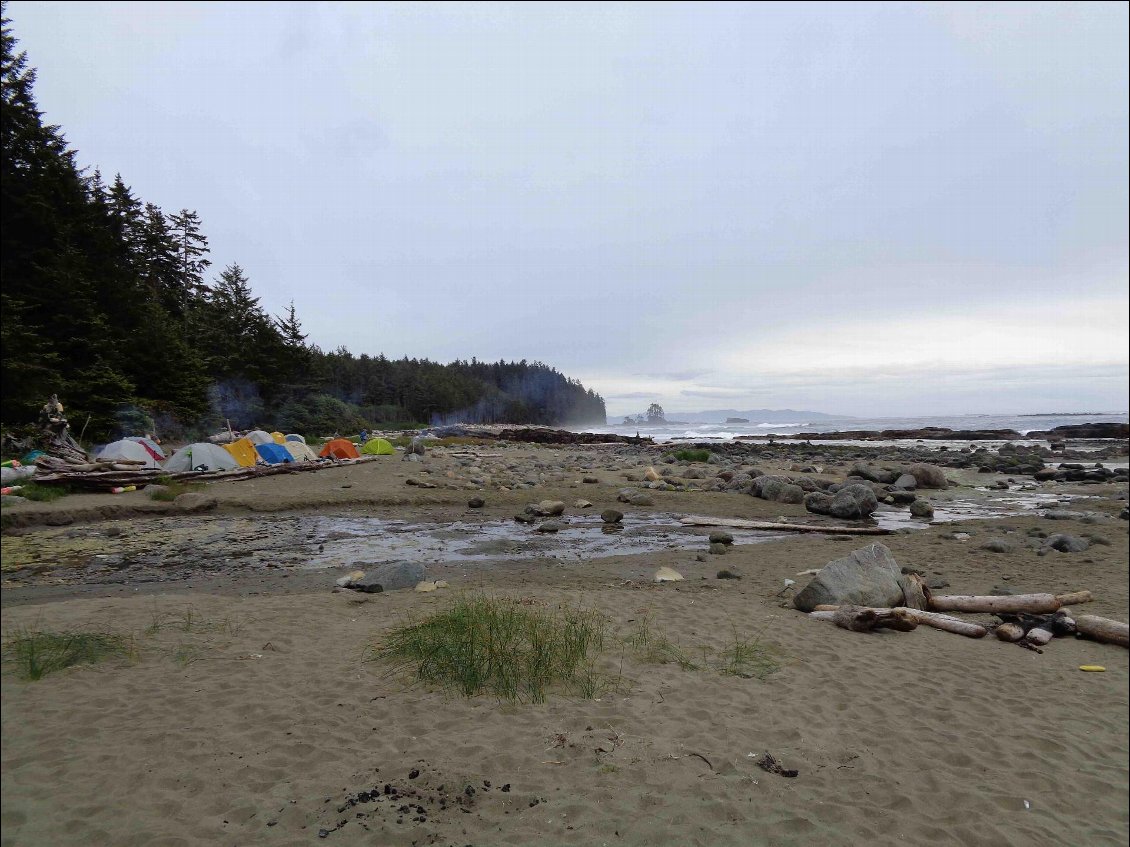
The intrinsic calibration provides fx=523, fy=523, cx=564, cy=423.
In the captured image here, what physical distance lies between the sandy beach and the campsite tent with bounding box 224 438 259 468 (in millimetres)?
8341

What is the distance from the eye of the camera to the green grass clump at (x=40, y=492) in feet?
5.93

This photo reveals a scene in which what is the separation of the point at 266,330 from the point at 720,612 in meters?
24.2

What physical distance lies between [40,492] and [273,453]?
1535 centimetres

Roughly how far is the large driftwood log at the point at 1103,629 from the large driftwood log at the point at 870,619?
87.1 inches

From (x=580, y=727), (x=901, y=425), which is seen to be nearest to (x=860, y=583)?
(x=580, y=727)

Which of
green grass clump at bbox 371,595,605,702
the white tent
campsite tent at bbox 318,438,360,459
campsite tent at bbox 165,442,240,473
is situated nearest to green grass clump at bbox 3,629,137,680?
green grass clump at bbox 371,595,605,702

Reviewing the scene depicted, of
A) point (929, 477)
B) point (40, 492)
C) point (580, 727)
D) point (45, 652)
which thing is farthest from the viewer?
point (929, 477)

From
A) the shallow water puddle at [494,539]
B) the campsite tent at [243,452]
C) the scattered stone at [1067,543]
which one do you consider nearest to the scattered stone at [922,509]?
the shallow water puddle at [494,539]

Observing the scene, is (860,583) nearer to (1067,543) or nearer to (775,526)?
(1067,543)

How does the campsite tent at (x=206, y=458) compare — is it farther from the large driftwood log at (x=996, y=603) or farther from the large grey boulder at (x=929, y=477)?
the large grey boulder at (x=929, y=477)

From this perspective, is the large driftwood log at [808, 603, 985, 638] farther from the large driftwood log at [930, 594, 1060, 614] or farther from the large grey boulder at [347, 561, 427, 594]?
the large grey boulder at [347, 561, 427, 594]

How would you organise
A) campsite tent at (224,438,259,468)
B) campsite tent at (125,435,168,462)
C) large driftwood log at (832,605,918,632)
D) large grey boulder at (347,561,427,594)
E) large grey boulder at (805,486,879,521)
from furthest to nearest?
1. campsite tent at (224,438,259,468)
2. large grey boulder at (805,486,879,521)
3. large grey boulder at (347,561,427,594)
4. large driftwood log at (832,605,918,632)
5. campsite tent at (125,435,168,462)

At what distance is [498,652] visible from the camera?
4.34 meters

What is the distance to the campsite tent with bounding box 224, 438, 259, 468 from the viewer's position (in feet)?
43.3
